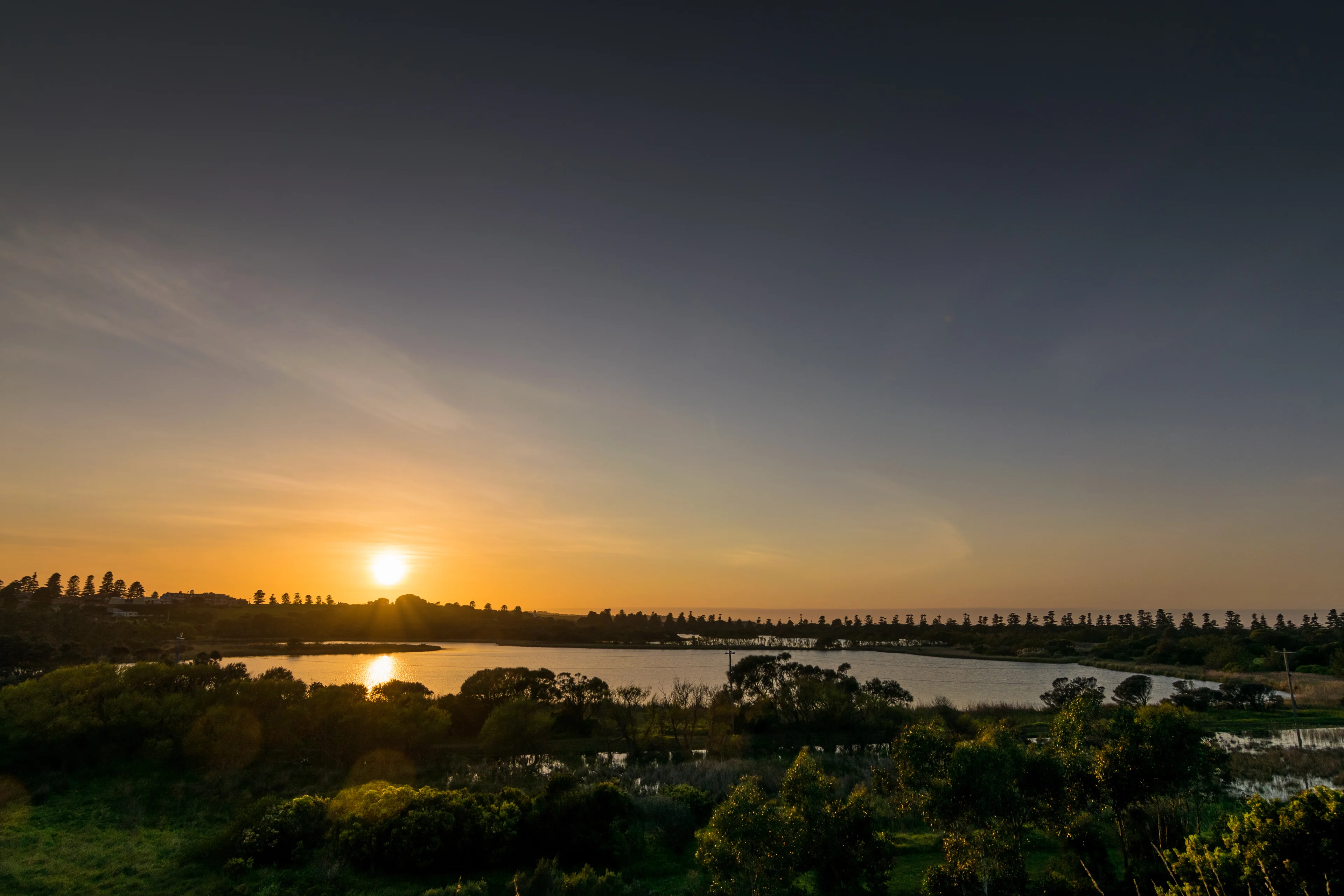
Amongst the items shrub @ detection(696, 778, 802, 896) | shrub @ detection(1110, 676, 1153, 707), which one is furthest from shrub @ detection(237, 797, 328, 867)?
shrub @ detection(1110, 676, 1153, 707)

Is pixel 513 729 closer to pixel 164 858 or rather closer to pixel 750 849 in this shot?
pixel 164 858

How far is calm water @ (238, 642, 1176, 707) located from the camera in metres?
85.1

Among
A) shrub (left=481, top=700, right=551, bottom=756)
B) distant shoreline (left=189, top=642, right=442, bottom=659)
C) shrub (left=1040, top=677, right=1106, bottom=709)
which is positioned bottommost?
distant shoreline (left=189, top=642, right=442, bottom=659)

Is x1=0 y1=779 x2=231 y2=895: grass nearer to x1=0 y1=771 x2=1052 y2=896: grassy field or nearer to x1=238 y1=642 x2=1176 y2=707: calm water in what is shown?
x1=0 y1=771 x2=1052 y2=896: grassy field

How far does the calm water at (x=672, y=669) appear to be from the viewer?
8506 cm

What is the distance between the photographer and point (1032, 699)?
7762 cm

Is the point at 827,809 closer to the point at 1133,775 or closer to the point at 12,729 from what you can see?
the point at 1133,775

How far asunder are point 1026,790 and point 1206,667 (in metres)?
103

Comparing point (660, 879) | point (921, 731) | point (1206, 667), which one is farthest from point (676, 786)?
point (1206, 667)

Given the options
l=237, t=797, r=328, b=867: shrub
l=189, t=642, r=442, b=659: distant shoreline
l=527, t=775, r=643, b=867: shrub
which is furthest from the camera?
l=189, t=642, r=442, b=659: distant shoreline

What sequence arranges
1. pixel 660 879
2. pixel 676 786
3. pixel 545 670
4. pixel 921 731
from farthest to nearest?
pixel 545 670 < pixel 676 786 < pixel 660 879 < pixel 921 731

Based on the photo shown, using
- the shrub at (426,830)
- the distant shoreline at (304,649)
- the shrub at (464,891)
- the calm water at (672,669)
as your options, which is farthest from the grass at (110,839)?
the distant shoreline at (304,649)

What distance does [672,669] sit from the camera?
114250mm

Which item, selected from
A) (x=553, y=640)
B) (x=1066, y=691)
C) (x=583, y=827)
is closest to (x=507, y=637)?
(x=553, y=640)
